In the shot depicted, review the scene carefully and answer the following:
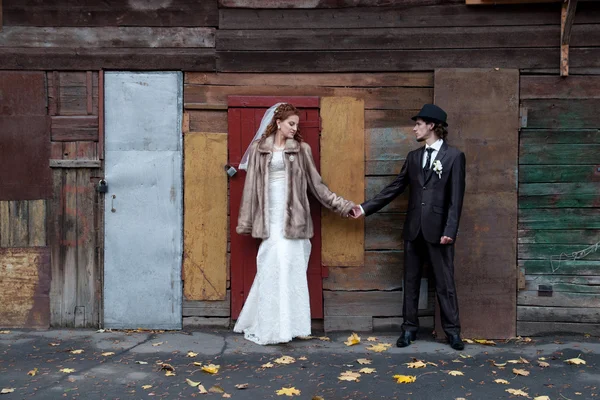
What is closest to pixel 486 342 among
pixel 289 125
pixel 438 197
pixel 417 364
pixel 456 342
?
pixel 456 342

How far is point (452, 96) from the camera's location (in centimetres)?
641

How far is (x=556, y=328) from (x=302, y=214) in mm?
2785

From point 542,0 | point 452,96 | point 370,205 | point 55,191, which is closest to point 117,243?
point 55,191

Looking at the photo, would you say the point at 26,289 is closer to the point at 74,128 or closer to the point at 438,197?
the point at 74,128

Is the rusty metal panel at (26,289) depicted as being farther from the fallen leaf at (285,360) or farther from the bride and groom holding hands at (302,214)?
the fallen leaf at (285,360)

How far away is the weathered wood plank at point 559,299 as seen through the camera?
256 inches

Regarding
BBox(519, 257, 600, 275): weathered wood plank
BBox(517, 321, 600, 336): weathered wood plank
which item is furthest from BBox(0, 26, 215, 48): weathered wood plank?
BBox(517, 321, 600, 336): weathered wood plank

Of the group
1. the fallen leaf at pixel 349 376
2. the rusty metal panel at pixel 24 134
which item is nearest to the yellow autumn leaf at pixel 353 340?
the fallen leaf at pixel 349 376

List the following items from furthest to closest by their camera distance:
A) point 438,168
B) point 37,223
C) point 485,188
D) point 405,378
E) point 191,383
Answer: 1. point 37,223
2. point 485,188
3. point 438,168
4. point 405,378
5. point 191,383

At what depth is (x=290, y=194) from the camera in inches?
245

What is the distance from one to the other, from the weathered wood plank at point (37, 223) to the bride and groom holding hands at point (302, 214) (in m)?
2.05

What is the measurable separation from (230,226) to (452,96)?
100 inches

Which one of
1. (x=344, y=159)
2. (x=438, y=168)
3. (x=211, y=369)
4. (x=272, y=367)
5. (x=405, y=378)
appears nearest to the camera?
(x=405, y=378)

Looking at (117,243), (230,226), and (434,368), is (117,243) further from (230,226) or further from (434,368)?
(434,368)
